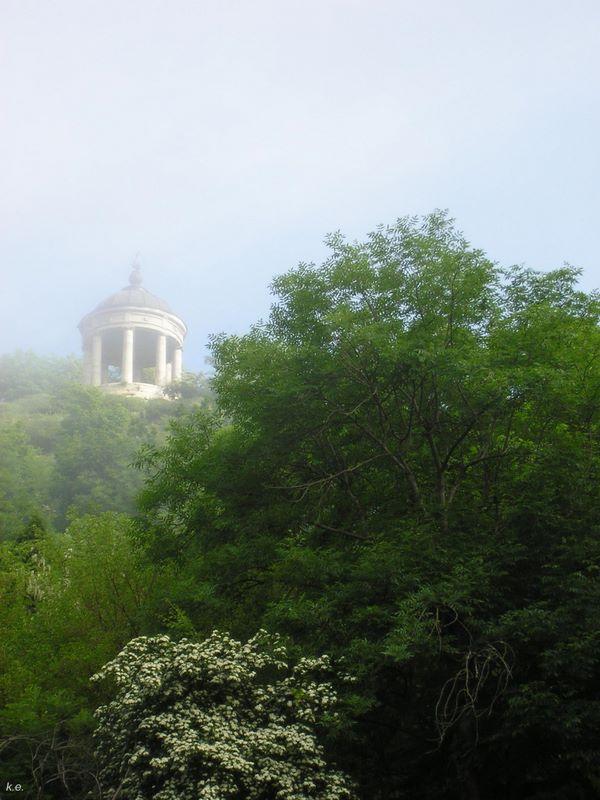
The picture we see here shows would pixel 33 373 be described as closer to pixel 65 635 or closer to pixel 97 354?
pixel 97 354

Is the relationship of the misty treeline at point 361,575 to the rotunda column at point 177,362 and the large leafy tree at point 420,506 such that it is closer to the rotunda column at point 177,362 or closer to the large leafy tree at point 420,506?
the large leafy tree at point 420,506

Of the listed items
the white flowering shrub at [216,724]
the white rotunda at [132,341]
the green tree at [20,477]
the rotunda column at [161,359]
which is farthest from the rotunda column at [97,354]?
the white flowering shrub at [216,724]

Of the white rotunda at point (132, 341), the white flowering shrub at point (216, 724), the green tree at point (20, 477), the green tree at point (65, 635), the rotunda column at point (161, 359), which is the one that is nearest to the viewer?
the white flowering shrub at point (216, 724)

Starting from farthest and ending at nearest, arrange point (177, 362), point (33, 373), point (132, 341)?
point (33, 373) → point (177, 362) → point (132, 341)

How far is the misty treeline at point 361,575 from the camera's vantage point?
12.4 m

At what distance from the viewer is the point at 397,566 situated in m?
13.7

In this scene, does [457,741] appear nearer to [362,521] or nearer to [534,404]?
[362,521]

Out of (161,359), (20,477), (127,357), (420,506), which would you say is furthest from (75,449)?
(420,506)

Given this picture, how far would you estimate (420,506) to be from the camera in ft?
50.7

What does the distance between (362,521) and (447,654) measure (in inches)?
139

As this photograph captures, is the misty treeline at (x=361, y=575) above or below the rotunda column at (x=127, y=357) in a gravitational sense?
below

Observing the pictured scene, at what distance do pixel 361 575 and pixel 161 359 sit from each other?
8967 centimetres

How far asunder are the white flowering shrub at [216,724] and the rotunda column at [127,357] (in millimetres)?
86128

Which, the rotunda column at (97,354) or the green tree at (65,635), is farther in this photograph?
the rotunda column at (97,354)
